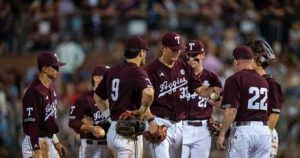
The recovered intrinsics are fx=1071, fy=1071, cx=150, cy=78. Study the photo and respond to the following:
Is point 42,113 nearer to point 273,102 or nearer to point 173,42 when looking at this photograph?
point 173,42

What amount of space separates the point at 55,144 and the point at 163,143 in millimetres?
1675

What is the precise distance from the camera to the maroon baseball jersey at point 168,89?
632 inches

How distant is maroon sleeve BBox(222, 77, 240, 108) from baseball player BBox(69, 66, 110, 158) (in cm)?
237

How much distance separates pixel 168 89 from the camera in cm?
1606

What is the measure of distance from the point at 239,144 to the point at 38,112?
3002mm

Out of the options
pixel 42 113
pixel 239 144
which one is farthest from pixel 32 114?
pixel 239 144

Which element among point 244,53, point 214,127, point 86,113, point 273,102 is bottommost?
point 214,127

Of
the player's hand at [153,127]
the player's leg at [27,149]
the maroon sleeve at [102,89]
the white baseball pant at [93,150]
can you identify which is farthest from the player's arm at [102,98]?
the white baseball pant at [93,150]

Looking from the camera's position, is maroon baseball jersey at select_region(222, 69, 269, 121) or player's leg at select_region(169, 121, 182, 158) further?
player's leg at select_region(169, 121, 182, 158)

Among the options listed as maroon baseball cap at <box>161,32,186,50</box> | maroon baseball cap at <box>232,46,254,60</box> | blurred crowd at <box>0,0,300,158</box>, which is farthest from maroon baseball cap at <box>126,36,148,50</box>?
blurred crowd at <box>0,0,300,158</box>

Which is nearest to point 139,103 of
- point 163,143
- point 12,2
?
point 163,143

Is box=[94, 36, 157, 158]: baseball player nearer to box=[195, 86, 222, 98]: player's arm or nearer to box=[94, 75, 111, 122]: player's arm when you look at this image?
box=[94, 75, 111, 122]: player's arm

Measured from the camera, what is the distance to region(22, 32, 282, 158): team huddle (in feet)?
49.5

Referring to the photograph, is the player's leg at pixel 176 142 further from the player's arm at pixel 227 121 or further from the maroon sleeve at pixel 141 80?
the maroon sleeve at pixel 141 80
